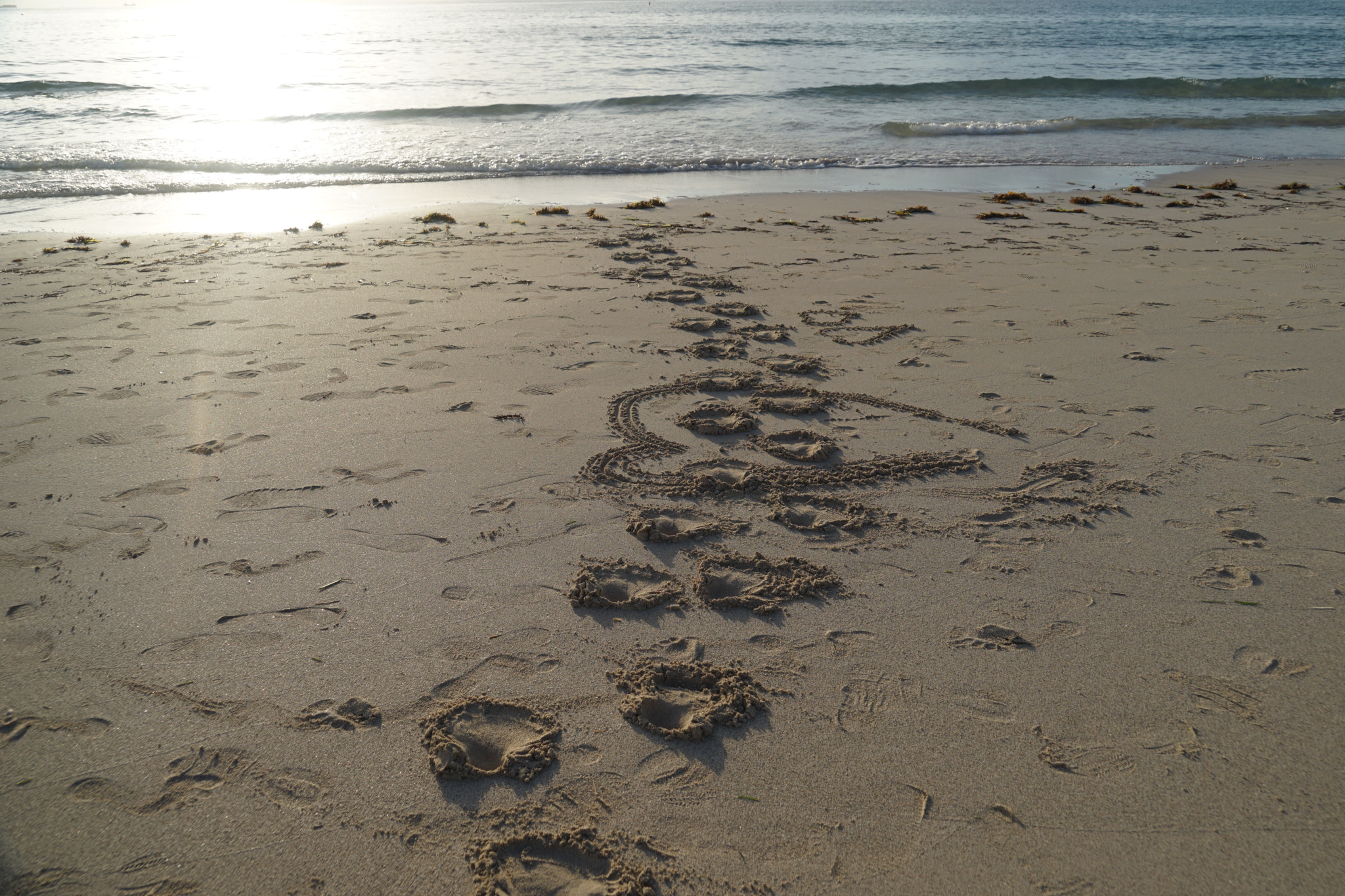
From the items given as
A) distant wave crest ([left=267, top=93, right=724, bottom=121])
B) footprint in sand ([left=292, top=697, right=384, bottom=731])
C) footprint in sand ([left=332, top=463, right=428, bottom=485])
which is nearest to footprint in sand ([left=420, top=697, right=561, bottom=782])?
footprint in sand ([left=292, top=697, right=384, bottom=731])

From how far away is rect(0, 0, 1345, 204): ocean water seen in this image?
10.0m

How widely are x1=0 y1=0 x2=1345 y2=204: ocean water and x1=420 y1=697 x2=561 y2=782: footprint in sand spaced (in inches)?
356

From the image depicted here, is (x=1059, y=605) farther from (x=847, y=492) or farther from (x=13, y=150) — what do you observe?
(x=13, y=150)

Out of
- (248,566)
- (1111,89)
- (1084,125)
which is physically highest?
(1111,89)

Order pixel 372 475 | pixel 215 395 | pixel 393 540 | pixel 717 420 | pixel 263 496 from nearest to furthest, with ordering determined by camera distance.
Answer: pixel 393 540 < pixel 263 496 < pixel 372 475 < pixel 717 420 < pixel 215 395

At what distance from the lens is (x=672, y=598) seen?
220cm

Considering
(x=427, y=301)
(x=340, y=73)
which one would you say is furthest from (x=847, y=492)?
(x=340, y=73)

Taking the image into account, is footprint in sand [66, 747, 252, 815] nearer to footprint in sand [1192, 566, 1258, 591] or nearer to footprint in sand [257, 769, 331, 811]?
footprint in sand [257, 769, 331, 811]

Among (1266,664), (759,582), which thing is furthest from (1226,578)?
(759,582)

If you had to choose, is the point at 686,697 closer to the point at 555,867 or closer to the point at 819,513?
the point at 555,867

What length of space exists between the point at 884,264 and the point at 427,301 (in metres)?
3.31

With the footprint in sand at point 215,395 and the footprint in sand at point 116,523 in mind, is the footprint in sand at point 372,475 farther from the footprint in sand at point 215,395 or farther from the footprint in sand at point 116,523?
the footprint in sand at point 215,395

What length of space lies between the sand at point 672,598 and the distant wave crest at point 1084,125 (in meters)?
8.80

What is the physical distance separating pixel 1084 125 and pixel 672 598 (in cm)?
1365
